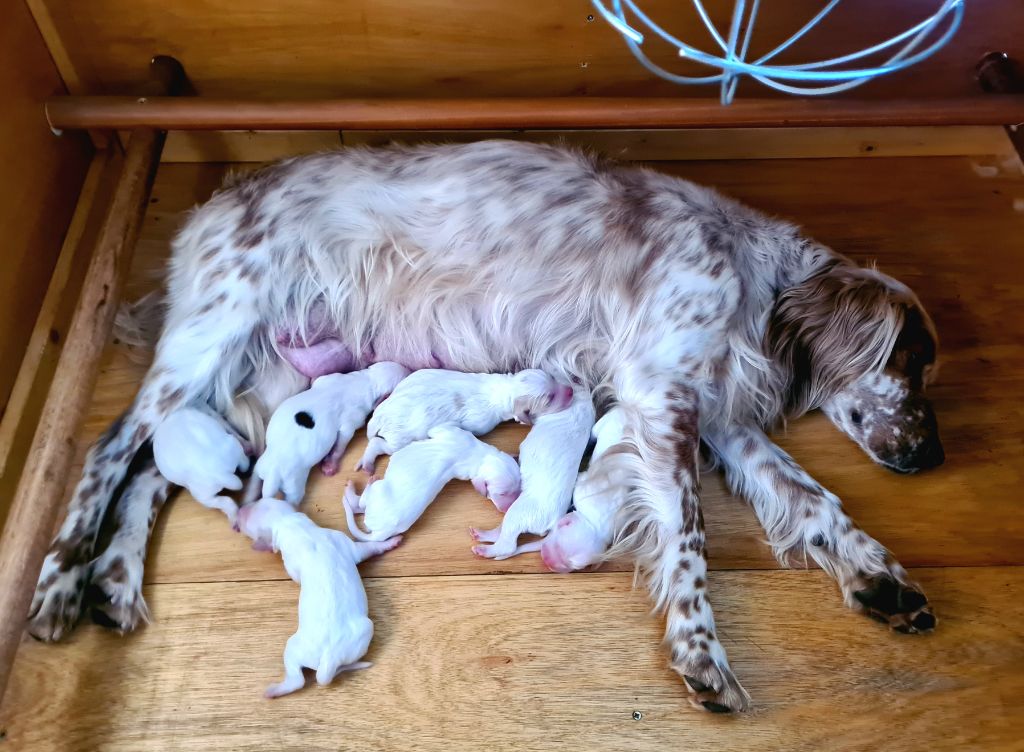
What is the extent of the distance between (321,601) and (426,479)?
0.36 meters

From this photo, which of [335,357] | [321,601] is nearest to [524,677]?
[321,601]

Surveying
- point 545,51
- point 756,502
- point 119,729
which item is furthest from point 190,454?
point 545,51

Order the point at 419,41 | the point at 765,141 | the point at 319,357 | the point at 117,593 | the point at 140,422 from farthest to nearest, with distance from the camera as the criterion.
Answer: the point at 765,141 → the point at 419,41 → the point at 319,357 → the point at 140,422 → the point at 117,593

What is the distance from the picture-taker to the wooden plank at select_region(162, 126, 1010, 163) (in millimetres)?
2732

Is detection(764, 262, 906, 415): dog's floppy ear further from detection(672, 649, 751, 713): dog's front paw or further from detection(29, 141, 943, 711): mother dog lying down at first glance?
detection(672, 649, 751, 713): dog's front paw

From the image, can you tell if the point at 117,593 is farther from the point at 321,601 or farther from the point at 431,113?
the point at 431,113

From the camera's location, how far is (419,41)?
252 cm

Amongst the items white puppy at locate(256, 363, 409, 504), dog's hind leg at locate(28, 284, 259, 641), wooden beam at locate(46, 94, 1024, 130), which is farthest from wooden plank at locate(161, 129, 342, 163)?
white puppy at locate(256, 363, 409, 504)

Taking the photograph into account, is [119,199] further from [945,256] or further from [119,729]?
[945,256]

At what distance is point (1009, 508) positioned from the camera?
2.17 metres

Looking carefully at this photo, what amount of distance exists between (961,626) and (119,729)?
1.79 meters

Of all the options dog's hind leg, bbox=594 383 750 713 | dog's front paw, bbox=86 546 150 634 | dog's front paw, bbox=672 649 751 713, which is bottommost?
dog's front paw, bbox=672 649 751 713

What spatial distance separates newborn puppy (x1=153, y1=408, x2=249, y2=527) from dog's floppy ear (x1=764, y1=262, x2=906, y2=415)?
52.7 inches

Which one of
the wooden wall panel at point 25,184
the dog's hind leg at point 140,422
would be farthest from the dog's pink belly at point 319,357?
the wooden wall panel at point 25,184
